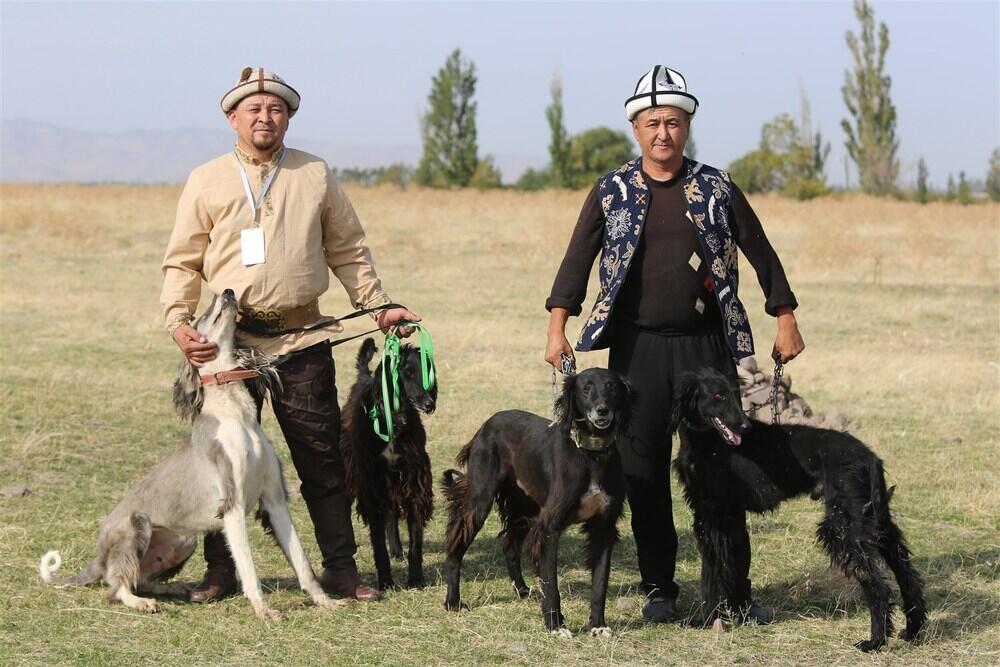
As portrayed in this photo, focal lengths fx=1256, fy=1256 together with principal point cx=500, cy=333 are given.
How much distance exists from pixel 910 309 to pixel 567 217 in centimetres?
1195

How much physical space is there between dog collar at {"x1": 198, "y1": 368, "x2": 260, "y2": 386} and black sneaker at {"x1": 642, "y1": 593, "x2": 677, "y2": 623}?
213 cm

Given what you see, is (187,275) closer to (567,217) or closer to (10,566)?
(10,566)

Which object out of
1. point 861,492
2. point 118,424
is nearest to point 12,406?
point 118,424

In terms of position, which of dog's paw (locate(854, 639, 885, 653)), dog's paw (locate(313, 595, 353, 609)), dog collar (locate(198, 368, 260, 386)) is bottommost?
dog's paw (locate(854, 639, 885, 653))

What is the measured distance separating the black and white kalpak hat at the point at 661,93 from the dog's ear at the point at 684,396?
1197 millimetres

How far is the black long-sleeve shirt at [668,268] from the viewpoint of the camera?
18.6ft

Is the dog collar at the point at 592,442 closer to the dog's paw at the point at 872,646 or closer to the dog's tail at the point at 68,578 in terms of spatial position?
the dog's paw at the point at 872,646

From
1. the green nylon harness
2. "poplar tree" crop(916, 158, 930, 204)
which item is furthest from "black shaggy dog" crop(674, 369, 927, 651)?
"poplar tree" crop(916, 158, 930, 204)

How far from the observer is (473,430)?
10070 millimetres

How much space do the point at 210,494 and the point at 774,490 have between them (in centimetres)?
254

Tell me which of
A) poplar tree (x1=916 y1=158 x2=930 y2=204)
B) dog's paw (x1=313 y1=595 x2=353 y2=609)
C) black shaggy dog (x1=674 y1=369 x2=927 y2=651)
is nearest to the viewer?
black shaggy dog (x1=674 y1=369 x2=927 y2=651)

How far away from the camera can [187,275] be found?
5.81 meters

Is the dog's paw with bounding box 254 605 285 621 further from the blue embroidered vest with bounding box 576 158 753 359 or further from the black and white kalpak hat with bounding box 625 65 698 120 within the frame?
the black and white kalpak hat with bounding box 625 65 698 120

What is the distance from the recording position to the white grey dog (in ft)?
18.5
